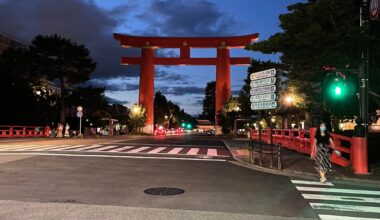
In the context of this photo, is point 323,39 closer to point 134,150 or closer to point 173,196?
point 173,196

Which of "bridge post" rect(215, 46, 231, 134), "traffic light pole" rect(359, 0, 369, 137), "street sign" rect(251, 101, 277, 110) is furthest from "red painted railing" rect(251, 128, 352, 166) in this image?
"bridge post" rect(215, 46, 231, 134)

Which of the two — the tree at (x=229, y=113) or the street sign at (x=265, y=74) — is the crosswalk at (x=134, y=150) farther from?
the tree at (x=229, y=113)

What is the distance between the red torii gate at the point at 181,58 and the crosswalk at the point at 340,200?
181 feet

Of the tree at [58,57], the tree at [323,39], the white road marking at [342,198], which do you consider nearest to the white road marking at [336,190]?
the white road marking at [342,198]

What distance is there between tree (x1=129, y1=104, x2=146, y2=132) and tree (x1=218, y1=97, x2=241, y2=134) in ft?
40.2

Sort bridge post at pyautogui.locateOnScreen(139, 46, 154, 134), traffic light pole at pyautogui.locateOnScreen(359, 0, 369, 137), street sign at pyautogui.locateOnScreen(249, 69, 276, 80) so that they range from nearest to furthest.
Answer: traffic light pole at pyautogui.locateOnScreen(359, 0, 369, 137) < street sign at pyautogui.locateOnScreen(249, 69, 276, 80) < bridge post at pyautogui.locateOnScreen(139, 46, 154, 134)

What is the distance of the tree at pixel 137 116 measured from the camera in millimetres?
68125

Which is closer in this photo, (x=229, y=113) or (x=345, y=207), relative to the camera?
(x=345, y=207)

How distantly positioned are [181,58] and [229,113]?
11.2 metres

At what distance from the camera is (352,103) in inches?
771

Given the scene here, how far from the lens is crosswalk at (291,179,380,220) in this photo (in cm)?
841

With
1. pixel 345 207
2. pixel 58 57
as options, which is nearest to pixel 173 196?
pixel 345 207

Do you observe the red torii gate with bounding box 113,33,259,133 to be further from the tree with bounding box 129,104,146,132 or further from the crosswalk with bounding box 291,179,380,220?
the crosswalk with bounding box 291,179,380,220

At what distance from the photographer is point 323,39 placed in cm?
1531
